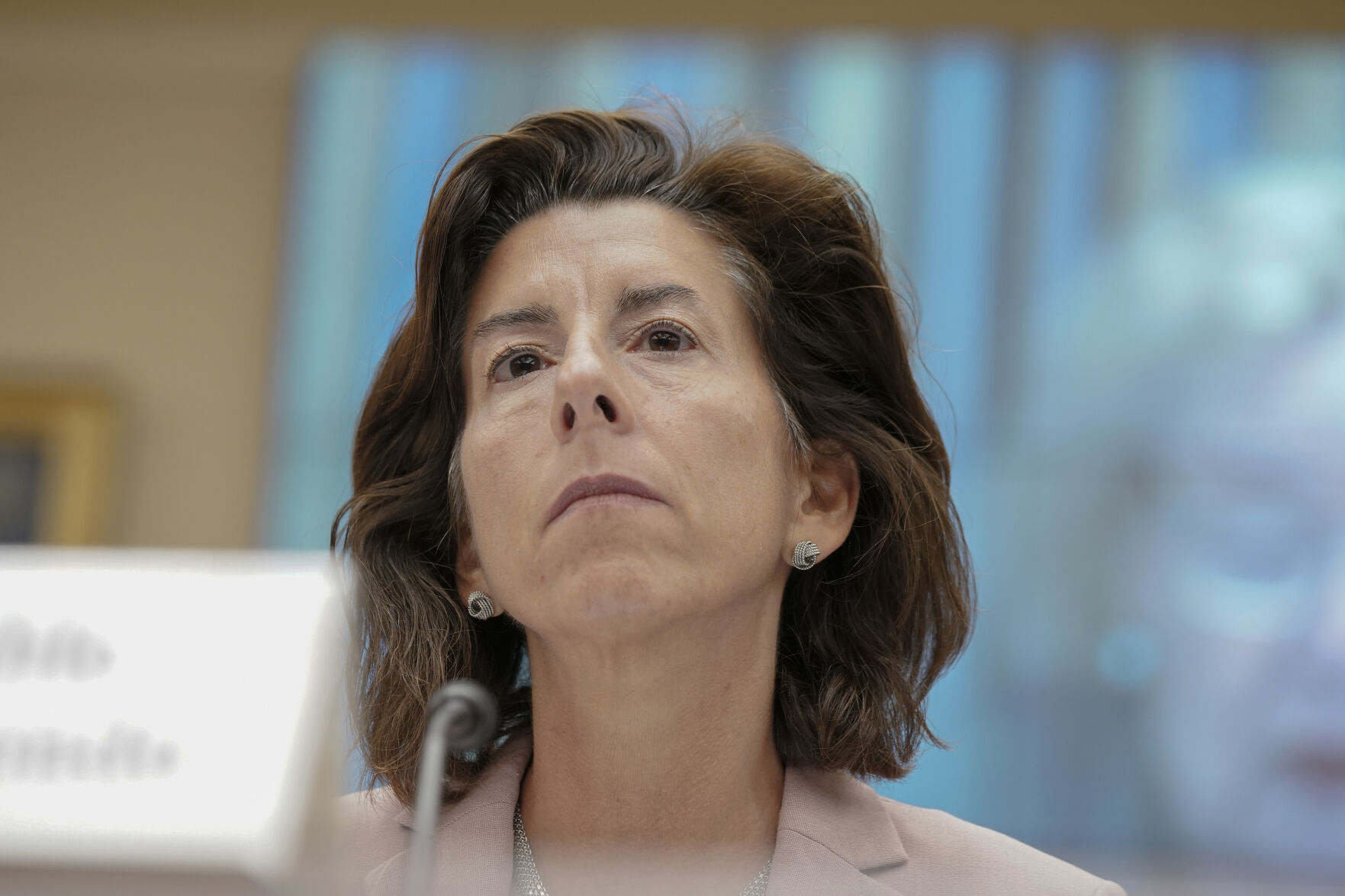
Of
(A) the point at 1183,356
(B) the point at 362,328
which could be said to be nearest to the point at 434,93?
(B) the point at 362,328

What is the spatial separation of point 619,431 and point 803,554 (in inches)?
12.1

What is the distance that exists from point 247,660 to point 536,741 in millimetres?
715

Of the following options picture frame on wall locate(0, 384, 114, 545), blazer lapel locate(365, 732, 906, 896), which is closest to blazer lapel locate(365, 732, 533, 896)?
blazer lapel locate(365, 732, 906, 896)

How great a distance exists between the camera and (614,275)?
144cm

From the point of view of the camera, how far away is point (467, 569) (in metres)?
1.59

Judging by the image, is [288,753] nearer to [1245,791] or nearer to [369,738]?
[369,738]

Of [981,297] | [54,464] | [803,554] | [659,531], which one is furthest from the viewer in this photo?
[54,464]

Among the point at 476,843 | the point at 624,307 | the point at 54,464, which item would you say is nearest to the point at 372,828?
the point at 476,843

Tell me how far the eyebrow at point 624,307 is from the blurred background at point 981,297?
1391 mm

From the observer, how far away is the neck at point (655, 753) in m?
1.39

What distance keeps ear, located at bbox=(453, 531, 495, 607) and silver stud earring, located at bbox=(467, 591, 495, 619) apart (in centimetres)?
2

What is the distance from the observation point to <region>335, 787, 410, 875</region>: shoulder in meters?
1.41

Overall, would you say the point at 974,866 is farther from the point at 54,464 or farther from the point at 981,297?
the point at 54,464

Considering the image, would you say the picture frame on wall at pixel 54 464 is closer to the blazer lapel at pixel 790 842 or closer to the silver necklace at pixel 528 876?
the blazer lapel at pixel 790 842
